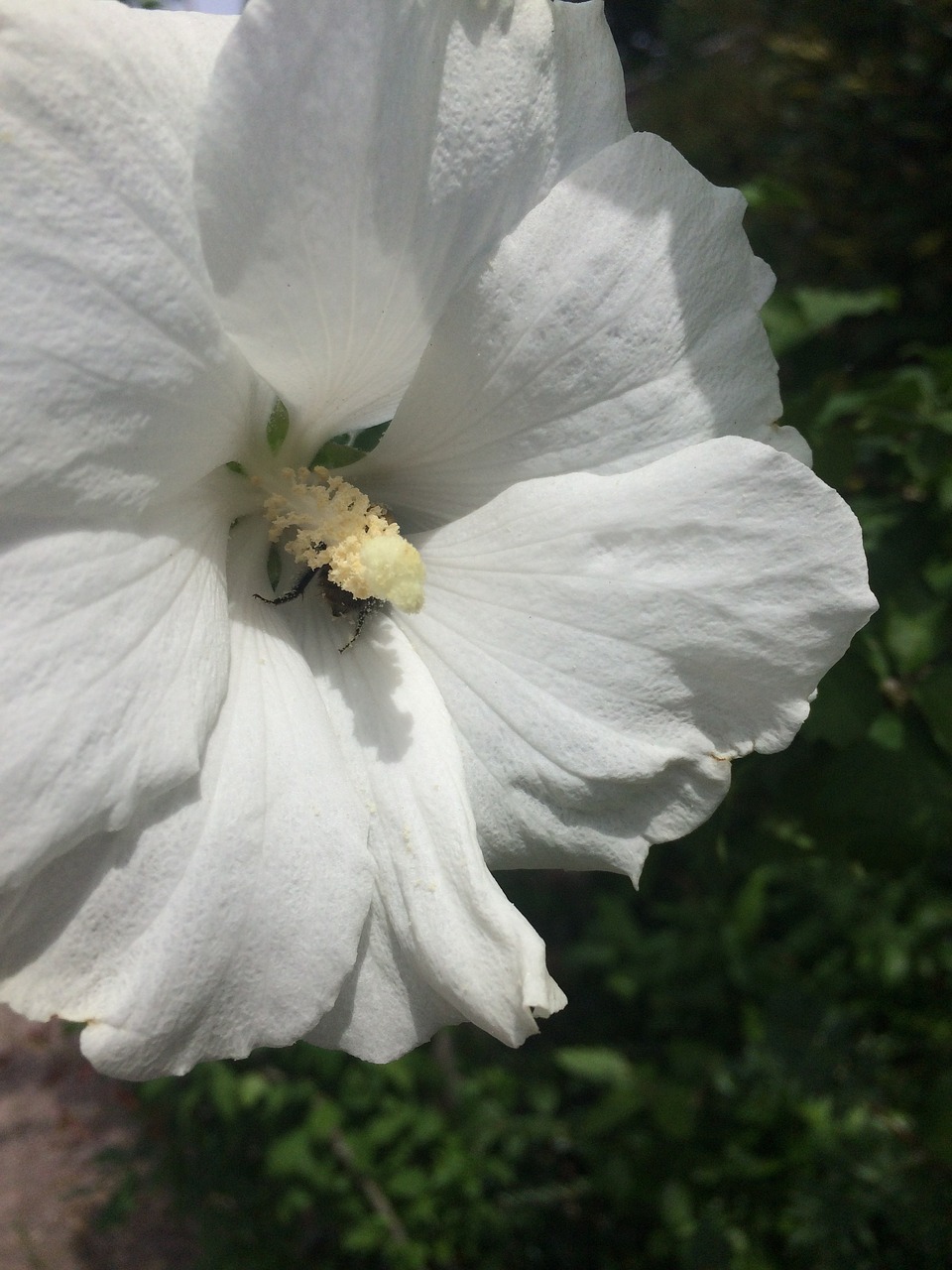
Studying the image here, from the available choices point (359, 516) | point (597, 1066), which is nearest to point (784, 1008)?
point (597, 1066)

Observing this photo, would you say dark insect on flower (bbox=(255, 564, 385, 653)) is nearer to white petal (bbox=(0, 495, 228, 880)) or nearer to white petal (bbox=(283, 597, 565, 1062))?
white petal (bbox=(283, 597, 565, 1062))

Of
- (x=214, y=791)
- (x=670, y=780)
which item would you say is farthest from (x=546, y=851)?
(x=214, y=791)

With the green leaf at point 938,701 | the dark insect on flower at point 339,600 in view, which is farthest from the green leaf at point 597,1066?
the dark insect on flower at point 339,600

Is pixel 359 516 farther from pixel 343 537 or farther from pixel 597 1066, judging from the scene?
pixel 597 1066

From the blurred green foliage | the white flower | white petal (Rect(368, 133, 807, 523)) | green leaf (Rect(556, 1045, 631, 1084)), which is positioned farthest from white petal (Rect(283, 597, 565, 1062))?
green leaf (Rect(556, 1045, 631, 1084))

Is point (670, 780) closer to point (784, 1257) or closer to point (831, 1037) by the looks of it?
point (831, 1037)

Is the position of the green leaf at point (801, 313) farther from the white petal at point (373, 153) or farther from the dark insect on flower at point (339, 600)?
the dark insect on flower at point (339, 600)

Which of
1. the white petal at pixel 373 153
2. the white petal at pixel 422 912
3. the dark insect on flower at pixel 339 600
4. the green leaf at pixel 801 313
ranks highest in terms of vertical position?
the white petal at pixel 373 153
